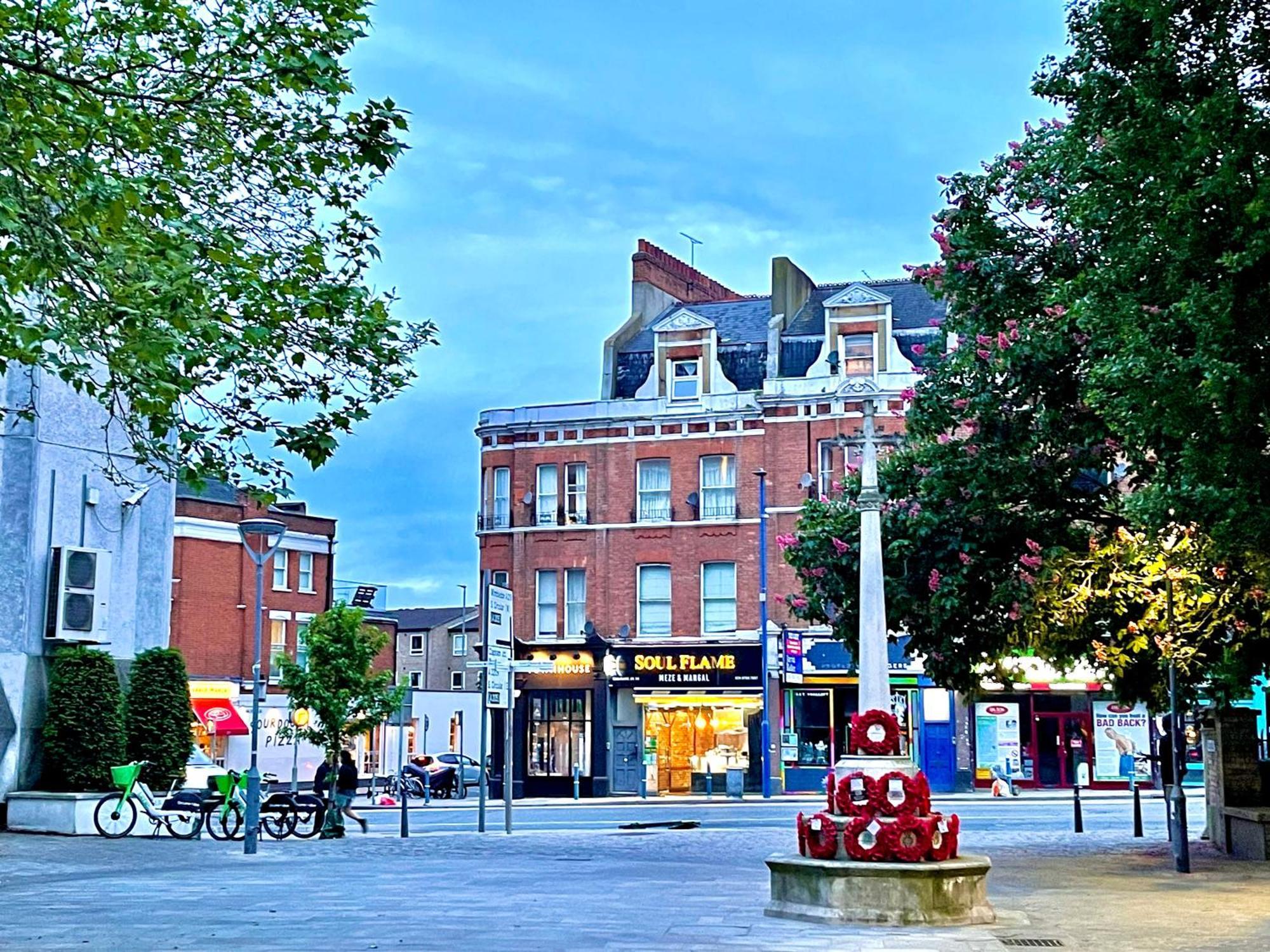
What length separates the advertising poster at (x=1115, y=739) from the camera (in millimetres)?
49438

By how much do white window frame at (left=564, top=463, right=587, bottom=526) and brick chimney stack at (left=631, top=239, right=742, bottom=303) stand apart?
7126mm

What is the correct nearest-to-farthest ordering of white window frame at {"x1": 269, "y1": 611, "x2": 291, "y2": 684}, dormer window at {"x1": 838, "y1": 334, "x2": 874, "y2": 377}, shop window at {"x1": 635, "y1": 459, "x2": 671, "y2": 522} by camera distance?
dormer window at {"x1": 838, "y1": 334, "x2": 874, "y2": 377}
shop window at {"x1": 635, "y1": 459, "x2": 671, "y2": 522}
white window frame at {"x1": 269, "y1": 611, "x2": 291, "y2": 684}

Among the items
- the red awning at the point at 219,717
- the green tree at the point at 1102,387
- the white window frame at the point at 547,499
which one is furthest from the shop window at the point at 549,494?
the green tree at the point at 1102,387

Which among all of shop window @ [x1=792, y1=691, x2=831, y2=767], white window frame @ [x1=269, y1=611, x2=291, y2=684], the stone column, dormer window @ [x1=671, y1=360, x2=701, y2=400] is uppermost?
dormer window @ [x1=671, y1=360, x2=701, y2=400]

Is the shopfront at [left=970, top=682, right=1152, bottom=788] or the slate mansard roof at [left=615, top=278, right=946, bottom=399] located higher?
the slate mansard roof at [left=615, top=278, right=946, bottom=399]

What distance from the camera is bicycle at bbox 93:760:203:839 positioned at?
26453mm

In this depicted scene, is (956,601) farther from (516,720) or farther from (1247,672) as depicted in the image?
(516,720)

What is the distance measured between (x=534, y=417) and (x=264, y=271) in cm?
3850

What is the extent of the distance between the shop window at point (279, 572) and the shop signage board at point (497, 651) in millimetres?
29134

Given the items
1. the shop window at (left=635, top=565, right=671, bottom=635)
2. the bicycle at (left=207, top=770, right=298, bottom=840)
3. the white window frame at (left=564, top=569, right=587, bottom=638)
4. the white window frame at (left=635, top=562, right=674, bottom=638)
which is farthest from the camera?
the white window frame at (left=564, top=569, right=587, bottom=638)

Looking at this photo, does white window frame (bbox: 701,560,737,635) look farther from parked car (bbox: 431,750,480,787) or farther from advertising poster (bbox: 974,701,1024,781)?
parked car (bbox: 431,750,480,787)

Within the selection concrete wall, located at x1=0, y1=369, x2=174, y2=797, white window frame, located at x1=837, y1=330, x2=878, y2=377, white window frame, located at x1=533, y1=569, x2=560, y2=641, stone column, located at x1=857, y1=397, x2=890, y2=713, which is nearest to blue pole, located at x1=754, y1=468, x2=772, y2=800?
white window frame, located at x1=837, y1=330, x2=878, y2=377

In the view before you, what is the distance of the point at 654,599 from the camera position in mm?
48938

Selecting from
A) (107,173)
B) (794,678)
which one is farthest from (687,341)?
(107,173)
